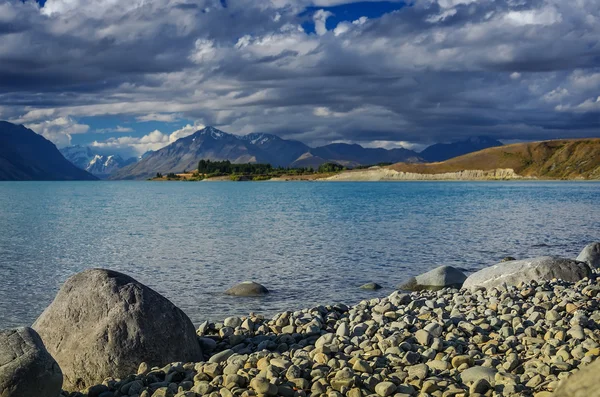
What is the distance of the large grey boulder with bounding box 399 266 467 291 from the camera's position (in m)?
27.1

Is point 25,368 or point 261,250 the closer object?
point 25,368

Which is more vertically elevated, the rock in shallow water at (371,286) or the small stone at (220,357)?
the small stone at (220,357)

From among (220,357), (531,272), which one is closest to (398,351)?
(220,357)

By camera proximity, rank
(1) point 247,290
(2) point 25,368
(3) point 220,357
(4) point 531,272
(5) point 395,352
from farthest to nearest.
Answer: (1) point 247,290, (4) point 531,272, (3) point 220,357, (5) point 395,352, (2) point 25,368

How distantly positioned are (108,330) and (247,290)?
12213 millimetres

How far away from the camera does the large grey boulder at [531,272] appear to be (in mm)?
23266

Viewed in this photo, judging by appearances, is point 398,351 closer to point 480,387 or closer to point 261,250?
point 480,387

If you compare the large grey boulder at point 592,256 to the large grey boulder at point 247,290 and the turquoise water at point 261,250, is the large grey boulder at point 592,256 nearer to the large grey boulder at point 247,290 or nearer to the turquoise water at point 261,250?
the turquoise water at point 261,250

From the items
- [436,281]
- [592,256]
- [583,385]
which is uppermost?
[583,385]

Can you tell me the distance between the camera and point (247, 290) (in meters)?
25.2

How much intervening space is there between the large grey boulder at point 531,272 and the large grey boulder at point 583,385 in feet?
59.2

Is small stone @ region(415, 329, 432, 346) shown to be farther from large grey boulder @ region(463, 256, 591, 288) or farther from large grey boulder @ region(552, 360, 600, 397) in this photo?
large grey boulder @ region(463, 256, 591, 288)

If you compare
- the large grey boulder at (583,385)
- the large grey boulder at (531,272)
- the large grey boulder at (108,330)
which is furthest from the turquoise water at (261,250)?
the large grey boulder at (583,385)

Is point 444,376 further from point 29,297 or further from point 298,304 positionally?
point 29,297
